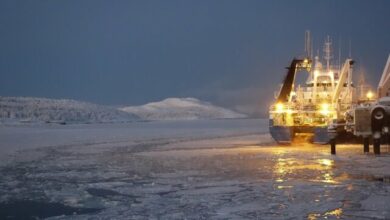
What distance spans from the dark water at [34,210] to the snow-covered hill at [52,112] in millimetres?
126968

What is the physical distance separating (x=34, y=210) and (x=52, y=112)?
5862 inches

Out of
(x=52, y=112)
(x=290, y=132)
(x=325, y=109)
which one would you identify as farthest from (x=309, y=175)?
(x=52, y=112)

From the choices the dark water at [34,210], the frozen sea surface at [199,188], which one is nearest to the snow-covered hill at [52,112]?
the frozen sea surface at [199,188]

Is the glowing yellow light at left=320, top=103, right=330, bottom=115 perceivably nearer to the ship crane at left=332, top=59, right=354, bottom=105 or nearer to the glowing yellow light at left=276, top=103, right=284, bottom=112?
the ship crane at left=332, top=59, right=354, bottom=105

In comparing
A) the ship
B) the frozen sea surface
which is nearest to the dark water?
the frozen sea surface

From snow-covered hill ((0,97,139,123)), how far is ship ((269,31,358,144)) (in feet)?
361

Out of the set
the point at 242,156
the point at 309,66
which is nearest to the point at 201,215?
the point at 242,156

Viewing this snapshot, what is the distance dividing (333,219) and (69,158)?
1348 centimetres

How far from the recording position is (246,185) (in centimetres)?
1119

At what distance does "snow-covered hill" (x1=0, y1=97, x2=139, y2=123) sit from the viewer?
5512 inches

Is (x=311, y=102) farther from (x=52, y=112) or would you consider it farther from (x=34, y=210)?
(x=52, y=112)

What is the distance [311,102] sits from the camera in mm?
30094

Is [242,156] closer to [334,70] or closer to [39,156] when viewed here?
[39,156]

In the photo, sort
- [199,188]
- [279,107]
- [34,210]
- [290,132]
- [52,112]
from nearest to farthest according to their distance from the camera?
[34,210]
[199,188]
[290,132]
[279,107]
[52,112]
